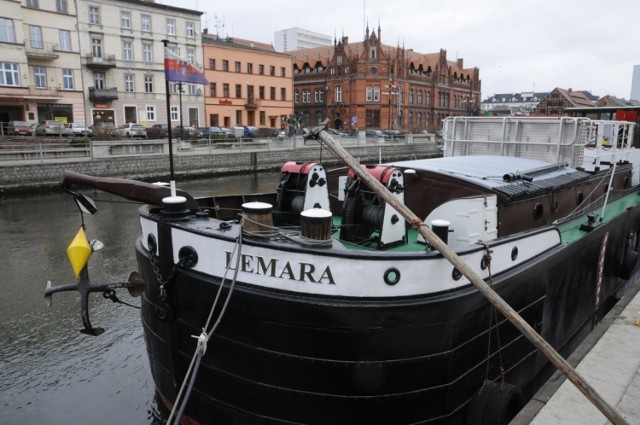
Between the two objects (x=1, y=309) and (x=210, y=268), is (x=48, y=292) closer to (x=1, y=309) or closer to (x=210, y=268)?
(x=210, y=268)

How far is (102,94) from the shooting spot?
43.8m

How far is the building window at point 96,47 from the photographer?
144 ft

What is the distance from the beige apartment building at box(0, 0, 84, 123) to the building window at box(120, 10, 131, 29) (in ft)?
13.9

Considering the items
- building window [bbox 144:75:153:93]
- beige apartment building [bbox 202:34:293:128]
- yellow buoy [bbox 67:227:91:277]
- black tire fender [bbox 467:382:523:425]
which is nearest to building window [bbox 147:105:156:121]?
building window [bbox 144:75:153:93]

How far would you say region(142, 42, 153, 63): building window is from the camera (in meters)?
47.4

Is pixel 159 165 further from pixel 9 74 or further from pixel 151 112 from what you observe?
pixel 151 112

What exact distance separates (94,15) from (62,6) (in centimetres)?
267

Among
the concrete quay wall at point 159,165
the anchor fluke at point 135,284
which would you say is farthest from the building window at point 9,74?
the anchor fluke at point 135,284

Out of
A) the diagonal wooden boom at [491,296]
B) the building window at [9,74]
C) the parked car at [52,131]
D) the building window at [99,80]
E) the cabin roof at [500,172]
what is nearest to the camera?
the diagonal wooden boom at [491,296]

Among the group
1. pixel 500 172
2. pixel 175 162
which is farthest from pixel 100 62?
pixel 500 172

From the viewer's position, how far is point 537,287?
249 inches

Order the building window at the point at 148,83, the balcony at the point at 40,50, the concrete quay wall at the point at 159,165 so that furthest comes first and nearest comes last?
the building window at the point at 148,83, the balcony at the point at 40,50, the concrete quay wall at the point at 159,165

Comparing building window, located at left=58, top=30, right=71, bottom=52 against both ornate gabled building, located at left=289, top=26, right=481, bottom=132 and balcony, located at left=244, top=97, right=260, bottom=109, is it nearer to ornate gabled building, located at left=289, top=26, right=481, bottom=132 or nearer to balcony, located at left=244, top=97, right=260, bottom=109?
balcony, located at left=244, top=97, right=260, bottom=109

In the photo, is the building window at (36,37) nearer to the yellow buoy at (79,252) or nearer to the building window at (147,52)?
the building window at (147,52)
